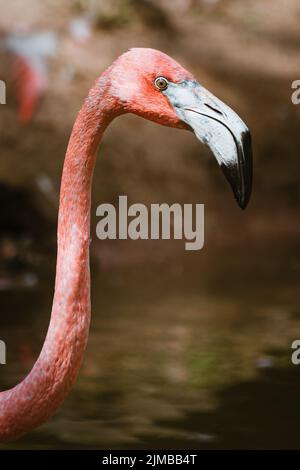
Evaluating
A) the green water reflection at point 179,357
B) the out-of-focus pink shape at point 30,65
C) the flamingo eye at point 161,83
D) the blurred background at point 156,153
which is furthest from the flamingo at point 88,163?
the out-of-focus pink shape at point 30,65

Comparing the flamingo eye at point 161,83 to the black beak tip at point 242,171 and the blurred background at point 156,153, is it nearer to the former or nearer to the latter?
the black beak tip at point 242,171

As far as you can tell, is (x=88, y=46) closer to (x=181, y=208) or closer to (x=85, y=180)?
(x=181, y=208)

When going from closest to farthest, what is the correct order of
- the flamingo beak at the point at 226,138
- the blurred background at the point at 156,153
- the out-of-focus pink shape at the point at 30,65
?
1. the flamingo beak at the point at 226,138
2. the blurred background at the point at 156,153
3. the out-of-focus pink shape at the point at 30,65

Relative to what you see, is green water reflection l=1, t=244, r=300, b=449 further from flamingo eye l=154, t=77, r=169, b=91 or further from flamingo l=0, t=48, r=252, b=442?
flamingo eye l=154, t=77, r=169, b=91

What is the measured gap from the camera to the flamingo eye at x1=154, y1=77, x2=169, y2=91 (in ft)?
8.57

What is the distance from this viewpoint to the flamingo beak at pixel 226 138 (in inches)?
99.3

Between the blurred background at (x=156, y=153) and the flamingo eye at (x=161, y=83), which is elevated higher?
the blurred background at (x=156, y=153)

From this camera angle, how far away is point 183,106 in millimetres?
2600

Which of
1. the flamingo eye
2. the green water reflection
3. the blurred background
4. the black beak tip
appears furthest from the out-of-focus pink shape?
the black beak tip

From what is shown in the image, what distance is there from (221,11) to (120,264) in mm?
2339

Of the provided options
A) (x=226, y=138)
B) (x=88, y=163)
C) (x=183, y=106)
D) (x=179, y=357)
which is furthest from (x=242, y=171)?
(x=179, y=357)

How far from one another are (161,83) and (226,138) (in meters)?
0.24

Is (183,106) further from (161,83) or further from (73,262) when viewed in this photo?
(73,262)
